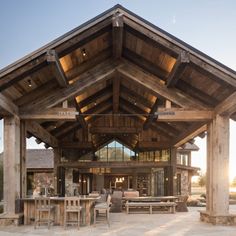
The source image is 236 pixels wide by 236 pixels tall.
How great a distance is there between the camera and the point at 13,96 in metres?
10.7

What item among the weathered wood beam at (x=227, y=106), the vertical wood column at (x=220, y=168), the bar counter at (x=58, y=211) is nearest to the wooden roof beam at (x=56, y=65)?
the bar counter at (x=58, y=211)

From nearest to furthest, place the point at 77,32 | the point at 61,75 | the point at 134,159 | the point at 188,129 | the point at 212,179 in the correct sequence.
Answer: the point at 77,32
the point at 61,75
the point at 212,179
the point at 188,129
the point at 134,159

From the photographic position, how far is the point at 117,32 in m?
9.59

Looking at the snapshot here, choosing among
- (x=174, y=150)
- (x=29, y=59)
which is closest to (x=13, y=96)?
(x=29, y=59)

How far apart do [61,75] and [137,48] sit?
2.44m

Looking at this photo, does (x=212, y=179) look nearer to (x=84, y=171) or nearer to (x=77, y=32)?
(x=77, y=32)

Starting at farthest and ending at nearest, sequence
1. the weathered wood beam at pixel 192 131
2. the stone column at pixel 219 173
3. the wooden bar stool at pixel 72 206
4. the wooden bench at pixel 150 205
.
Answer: the wooden bench at pixel 150 205, the weathered wood beam at pixel 192 131, the stone column at pixel 219 173, the wooden bar stool at pixel 72 206

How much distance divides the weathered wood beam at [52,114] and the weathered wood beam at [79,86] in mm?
164

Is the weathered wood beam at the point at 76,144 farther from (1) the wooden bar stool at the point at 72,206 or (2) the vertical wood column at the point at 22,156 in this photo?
(1) the wooden bar stool at the point at 72,206

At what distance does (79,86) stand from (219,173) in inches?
203

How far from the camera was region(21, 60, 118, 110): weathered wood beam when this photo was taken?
11.4 metres

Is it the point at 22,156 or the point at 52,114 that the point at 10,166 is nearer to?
the point at 22,156

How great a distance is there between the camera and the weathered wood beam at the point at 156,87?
11.5 meters

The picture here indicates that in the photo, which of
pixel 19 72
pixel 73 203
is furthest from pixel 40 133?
pixel 19 72
